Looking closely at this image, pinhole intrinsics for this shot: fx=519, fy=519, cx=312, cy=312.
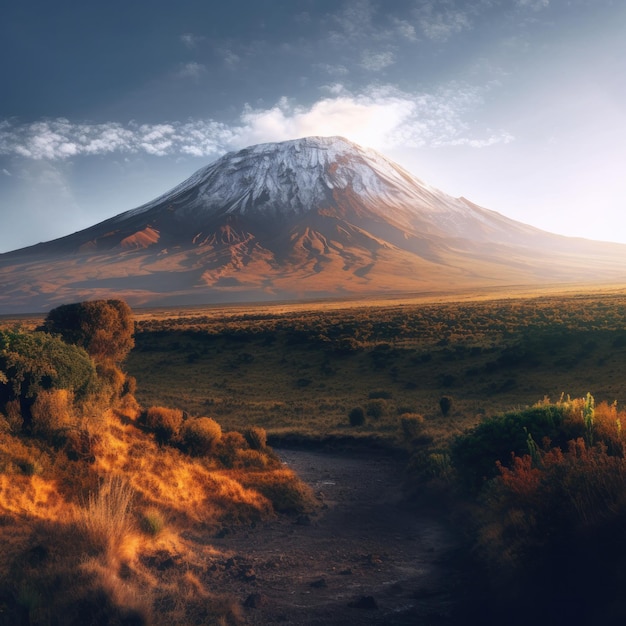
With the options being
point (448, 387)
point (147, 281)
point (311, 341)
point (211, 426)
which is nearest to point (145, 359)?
point (311, 341)

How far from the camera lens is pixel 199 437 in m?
14.9

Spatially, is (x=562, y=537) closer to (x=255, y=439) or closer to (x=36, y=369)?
(x=255, y=439)

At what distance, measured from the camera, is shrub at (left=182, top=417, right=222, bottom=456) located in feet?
48.6

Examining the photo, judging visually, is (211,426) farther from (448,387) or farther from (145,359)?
(145,359)

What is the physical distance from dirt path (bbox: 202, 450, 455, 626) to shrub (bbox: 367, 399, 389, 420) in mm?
8879

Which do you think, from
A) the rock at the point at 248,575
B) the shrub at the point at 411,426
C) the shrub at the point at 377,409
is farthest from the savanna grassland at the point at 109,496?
the shrub at the point at 377,409

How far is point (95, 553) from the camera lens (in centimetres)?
825

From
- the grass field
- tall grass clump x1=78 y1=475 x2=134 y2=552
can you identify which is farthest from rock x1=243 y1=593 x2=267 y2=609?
the grass field

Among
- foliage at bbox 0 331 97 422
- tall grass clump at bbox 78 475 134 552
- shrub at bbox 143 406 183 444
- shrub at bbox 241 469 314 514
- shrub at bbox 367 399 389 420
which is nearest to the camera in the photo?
tall grass clump at bbox 78 475 134 552

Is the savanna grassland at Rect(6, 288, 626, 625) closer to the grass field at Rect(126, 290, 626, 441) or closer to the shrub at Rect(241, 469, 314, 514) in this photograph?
the shrub at Rect(241, 469, 314, 514)

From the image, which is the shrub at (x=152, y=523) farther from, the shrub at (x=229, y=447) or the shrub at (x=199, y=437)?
the shrub at (x=229, y=447)

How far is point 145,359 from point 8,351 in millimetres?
29367

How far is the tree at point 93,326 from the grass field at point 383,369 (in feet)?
14.8

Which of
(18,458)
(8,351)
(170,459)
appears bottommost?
(170,459)
